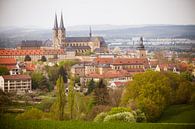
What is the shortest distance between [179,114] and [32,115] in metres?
2.70

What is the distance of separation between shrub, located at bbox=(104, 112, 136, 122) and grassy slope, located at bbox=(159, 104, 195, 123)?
0.62 m

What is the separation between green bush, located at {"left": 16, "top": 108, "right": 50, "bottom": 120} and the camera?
24.3ft

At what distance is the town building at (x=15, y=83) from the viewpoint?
748cm

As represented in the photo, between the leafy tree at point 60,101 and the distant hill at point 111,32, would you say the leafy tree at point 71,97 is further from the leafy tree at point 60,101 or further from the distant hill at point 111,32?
the distant hill at point 111,32

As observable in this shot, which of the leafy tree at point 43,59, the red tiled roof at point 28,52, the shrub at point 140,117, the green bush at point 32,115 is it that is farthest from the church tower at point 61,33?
the shrub at point 140,117

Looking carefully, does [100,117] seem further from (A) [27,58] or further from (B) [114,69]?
Answer: (A) [27,58]

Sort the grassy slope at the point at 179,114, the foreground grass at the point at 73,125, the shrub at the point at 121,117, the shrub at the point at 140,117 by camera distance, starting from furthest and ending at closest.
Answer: the grassy slope at the point at 179,114
the shrub at the point at 140,117
the shrub at the point at 121,117
the foreground grass at the point at 73,125

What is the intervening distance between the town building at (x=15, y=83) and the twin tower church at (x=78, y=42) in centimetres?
84

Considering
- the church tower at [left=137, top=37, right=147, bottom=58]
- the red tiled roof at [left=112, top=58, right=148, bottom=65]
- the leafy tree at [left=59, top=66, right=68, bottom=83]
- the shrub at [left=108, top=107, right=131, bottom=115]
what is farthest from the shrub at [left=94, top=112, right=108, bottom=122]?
the church tower at [left=137, top=37, right=147, bottom=58]

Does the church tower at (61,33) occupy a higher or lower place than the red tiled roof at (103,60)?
higher

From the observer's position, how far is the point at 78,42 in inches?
304

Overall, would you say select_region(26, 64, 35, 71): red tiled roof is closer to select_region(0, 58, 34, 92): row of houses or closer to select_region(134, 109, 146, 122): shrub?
select_region(0, 58, 34, 92): row of houses

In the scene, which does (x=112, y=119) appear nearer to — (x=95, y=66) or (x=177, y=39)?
(x=95, y=66)

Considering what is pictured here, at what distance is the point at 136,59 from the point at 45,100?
185 centimetres
